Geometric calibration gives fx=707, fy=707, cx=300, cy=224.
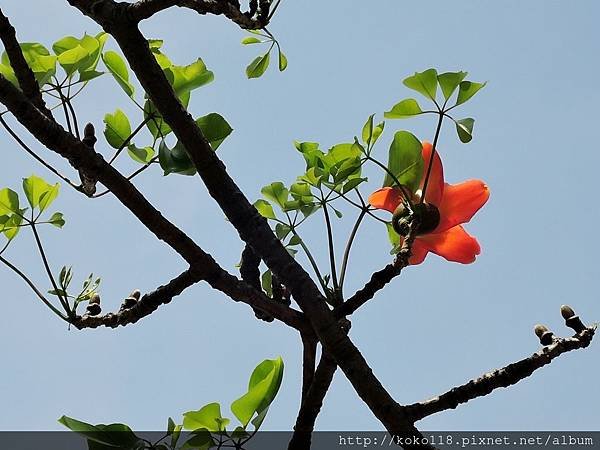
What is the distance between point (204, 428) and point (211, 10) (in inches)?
16.9

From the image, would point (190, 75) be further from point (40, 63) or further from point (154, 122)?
point (40, 63)

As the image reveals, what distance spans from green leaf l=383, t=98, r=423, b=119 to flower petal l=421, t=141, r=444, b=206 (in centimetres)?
4

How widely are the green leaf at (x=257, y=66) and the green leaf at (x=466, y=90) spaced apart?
0.29 metres

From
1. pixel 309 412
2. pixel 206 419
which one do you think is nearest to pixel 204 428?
pixel 206 419

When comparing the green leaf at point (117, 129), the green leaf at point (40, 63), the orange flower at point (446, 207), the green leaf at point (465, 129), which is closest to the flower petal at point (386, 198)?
the orange flower at point (446, 207)

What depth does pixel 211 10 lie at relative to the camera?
2.45 feet

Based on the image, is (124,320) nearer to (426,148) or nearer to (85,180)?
(85,180)

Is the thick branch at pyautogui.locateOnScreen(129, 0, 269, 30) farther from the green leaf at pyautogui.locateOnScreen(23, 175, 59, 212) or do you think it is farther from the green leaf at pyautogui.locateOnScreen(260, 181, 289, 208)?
the green leaf at pyautogui.locateOnScreen(23, 175, 59, 212)

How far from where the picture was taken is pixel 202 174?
0.72m

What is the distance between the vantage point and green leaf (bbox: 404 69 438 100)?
86cm

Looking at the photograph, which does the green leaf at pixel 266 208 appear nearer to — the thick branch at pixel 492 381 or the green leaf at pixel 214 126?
the green leaf at pixel 214 126

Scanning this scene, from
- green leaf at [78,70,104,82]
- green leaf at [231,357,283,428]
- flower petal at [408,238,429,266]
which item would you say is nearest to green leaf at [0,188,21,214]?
green leaf at [78,70,104,82]

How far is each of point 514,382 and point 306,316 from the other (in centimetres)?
23

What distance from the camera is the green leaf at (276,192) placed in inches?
38.5
